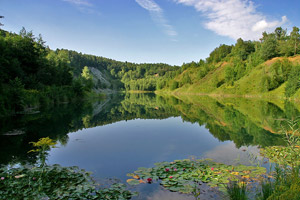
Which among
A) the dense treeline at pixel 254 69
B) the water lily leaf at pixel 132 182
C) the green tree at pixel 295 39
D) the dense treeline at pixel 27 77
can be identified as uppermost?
the green tree at pixel 295 39

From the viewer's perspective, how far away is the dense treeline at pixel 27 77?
2712cm

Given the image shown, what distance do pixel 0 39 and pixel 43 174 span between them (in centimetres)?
3708

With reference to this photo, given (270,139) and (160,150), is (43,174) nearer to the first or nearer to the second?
(160,150)

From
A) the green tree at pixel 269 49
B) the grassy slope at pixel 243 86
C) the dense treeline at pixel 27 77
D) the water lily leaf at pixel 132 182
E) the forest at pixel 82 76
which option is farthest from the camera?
the green tree at pixel 269 49

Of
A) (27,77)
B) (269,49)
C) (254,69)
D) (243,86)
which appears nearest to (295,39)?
(269,49)

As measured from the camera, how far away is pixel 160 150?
1328 centimetres

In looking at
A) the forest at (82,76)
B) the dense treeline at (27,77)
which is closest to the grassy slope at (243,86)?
the forest at (82,76)

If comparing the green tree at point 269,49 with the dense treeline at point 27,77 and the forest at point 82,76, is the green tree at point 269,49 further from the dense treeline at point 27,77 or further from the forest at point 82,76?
the dense treeline at point 27,77

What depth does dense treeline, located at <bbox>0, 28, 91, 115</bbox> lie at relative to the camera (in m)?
27.1

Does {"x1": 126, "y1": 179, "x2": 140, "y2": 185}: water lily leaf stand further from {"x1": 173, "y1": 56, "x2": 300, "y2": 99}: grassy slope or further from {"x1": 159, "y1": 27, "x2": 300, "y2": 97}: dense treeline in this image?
{"x1": 173, "y1": 56, "x2": 300, "y2": 99}: grassy slope

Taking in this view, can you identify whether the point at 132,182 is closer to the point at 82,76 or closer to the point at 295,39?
the point at 82,76

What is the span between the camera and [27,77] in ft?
128

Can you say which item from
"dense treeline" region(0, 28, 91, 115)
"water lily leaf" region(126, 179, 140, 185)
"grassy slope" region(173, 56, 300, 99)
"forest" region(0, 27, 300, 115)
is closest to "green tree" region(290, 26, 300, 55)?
"forest" region(0, 27, 300, 115)

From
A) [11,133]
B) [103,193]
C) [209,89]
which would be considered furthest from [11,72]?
[209,89]
